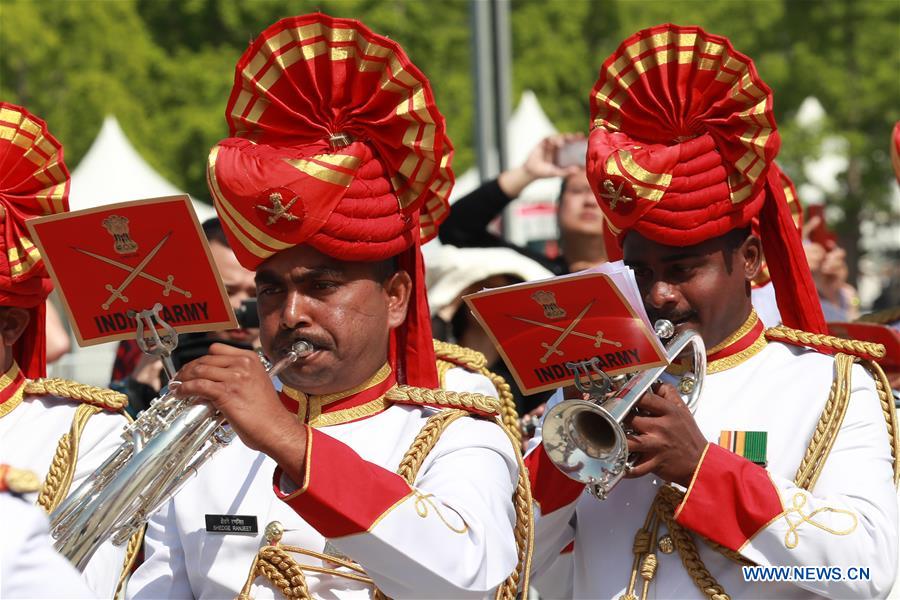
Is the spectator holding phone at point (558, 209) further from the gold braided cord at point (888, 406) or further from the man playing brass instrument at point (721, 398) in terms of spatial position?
the gold braided cord at point (888, 406)

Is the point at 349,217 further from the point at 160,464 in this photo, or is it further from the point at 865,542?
the point at 865,542

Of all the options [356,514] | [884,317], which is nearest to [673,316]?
[356,514]

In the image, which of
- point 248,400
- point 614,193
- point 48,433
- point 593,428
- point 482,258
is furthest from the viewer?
point 482,258

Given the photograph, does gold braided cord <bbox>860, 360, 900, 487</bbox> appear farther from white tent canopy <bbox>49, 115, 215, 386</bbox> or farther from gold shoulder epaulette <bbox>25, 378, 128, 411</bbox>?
white tent canopy <bbox>49, 115, 215, 386</bbox>

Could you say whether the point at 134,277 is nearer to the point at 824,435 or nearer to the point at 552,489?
the point at 552,489

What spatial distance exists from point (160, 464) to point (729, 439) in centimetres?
148

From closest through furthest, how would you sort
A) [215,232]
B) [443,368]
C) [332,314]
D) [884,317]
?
[332,314]
[443,368]
[884,317]
[215,232]

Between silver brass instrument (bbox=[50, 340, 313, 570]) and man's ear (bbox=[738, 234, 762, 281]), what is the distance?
154 cm

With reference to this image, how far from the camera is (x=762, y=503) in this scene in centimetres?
369

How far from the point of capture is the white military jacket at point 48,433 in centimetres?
419

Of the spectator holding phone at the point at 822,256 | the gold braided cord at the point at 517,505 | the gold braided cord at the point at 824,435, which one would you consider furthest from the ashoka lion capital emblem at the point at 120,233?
the spectator holding phone at the point at 822,256

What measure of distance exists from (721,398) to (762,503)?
1.48ft

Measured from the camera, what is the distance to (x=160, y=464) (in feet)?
11.4

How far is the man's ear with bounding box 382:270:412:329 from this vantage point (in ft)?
13.3
